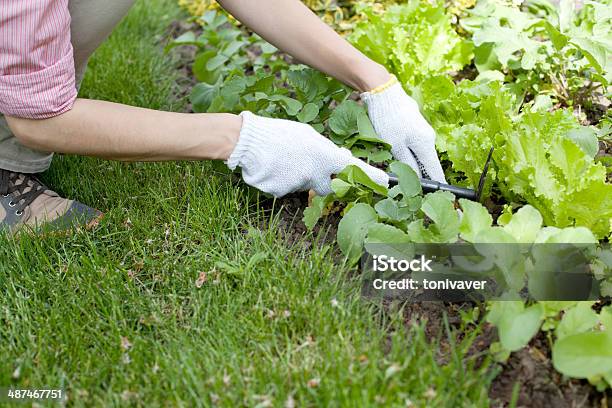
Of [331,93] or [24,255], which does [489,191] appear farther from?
[24,255]

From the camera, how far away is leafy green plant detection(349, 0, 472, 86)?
2.36m

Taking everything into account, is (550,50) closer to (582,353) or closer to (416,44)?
(416,44)

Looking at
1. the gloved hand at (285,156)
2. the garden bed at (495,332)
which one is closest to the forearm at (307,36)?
the garden bed at (495,332)

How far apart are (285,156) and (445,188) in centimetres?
42

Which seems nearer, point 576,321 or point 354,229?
point 576,321

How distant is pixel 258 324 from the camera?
5.13 ft

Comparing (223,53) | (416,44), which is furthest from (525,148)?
(223,53)

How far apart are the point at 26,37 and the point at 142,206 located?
66 cm

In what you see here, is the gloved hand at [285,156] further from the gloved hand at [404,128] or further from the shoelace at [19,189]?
the shoelace at [19,189]

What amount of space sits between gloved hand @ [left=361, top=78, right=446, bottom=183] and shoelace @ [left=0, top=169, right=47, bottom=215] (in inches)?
40.5

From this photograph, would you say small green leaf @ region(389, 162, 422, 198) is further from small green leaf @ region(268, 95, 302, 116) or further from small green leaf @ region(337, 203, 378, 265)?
small green leaf @ region(268, 95, 302, 116)

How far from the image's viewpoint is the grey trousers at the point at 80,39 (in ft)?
6.38

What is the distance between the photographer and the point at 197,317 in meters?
1.61

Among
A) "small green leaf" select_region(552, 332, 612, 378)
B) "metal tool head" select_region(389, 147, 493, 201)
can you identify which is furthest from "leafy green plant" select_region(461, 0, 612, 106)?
"small green leaf" select_region(552, 332, 612, 378)
